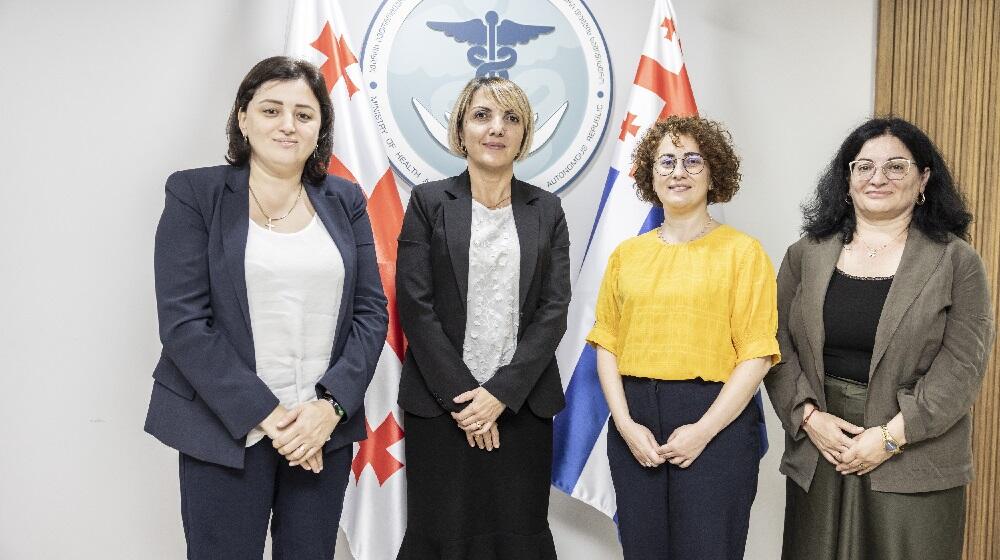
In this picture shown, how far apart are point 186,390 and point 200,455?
147mm

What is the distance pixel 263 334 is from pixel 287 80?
60 cm

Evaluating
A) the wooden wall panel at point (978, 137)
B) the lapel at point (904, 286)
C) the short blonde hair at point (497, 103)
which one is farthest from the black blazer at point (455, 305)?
the wooden wall panel at point (978, 137)

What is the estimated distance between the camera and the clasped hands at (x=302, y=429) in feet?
5.30

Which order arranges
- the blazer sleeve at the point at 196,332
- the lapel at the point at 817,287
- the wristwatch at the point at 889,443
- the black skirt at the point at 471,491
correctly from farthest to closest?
the black skirt at the point at 471,491, the lapel at the point at 817,287, the wristwatch at the point at 889,443, the blazer sleeve at the point at 196,332

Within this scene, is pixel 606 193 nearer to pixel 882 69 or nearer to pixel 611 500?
pixel 611 500

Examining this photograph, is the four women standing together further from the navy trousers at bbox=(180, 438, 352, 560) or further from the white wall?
the white wall

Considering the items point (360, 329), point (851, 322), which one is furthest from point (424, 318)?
point (851, 322)

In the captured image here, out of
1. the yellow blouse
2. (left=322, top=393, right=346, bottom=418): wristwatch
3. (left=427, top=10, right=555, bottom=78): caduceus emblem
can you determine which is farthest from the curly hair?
(left=322, top=393, right=346, bottom=418): wristwatch

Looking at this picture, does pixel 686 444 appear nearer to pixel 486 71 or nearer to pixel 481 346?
pixel 481 346

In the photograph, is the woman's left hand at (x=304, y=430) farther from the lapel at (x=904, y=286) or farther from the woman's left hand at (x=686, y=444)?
the lapel at (x=904, y=286)

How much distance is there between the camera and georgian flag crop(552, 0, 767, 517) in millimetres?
2404

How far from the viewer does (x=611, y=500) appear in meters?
2.45

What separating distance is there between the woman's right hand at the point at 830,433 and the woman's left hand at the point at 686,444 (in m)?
0.30

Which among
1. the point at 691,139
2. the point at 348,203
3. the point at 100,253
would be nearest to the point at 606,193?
the point at 691,139
